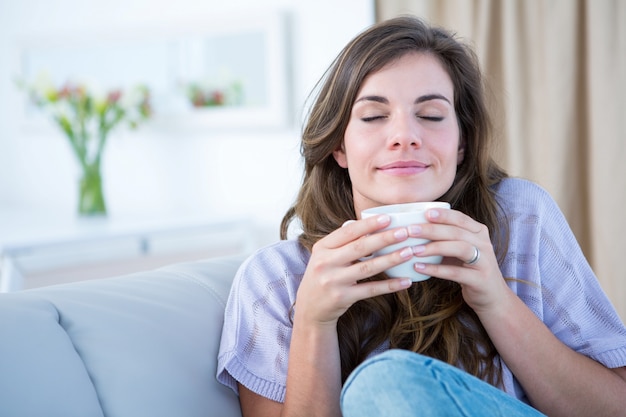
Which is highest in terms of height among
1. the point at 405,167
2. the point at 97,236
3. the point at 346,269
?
the point at 405,167

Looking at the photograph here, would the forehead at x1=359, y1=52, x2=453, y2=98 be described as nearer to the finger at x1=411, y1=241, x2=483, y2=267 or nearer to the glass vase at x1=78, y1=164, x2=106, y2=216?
the finger at x1=411, y1=241, x2=483, y2=267

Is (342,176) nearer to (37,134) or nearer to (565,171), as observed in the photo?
(565,171)

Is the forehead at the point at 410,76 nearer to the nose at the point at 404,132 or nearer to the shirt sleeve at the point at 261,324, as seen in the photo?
the nose at the point at 404,132

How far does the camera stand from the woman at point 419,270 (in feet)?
3.63

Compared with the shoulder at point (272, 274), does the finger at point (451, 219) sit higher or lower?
higher

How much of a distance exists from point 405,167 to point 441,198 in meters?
0.22

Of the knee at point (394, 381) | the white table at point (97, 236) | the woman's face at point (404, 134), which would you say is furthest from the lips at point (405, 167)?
the white table at point (97, 236)

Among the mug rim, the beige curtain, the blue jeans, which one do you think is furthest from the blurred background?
the blue jeans

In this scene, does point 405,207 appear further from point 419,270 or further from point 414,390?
point 414,390

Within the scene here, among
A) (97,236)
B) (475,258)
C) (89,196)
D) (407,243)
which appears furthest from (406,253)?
(89,196)

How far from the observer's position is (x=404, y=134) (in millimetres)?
1266

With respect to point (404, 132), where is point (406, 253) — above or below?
below

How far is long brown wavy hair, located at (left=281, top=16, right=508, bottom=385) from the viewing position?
50.1 inches

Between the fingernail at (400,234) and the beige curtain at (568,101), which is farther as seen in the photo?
the beige curtain at (568,101)
